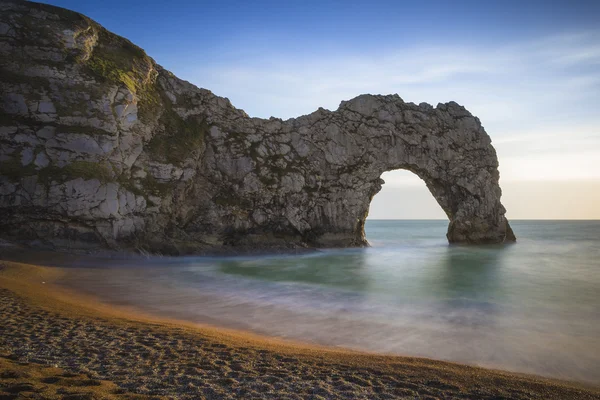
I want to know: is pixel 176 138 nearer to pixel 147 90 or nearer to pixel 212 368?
pixel 147 90

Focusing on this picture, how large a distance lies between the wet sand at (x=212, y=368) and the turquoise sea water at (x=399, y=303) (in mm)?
1284

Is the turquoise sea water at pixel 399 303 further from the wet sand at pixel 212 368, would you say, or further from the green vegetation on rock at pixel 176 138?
the green vegetation on rock at pixel 176 138

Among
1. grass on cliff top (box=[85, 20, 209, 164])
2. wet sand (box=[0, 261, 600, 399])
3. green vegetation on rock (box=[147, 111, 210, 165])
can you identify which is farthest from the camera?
green vegetation on rock (box=[147, 111, 210, 165])

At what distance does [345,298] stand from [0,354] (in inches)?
363

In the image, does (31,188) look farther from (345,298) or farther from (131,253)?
(345,298)

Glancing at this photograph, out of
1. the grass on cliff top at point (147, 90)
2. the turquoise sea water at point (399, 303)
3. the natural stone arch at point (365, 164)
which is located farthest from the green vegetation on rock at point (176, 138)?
the turquoise sea water at point (399, 303)

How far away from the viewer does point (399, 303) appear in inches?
438

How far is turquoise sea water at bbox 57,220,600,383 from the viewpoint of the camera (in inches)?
282

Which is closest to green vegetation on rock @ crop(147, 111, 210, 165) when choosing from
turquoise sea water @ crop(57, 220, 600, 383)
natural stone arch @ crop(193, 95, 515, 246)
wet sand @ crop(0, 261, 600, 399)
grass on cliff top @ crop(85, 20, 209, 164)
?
grass on cliff top @ crop(85, 20, 209, 164)

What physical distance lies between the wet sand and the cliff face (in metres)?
14.7

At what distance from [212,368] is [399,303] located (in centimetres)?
779

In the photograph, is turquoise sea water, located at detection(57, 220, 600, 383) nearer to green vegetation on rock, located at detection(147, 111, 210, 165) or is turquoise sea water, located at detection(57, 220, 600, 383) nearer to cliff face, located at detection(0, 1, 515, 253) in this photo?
cliff face, located at detection(0, 1, 515, 253)

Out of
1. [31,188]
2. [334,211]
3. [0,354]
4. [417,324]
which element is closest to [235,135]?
[334,211]

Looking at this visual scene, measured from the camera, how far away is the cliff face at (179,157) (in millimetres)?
18953
